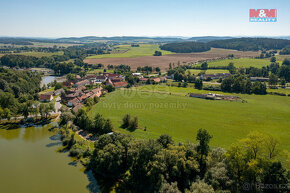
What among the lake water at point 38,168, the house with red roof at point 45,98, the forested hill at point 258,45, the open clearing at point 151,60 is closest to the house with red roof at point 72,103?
the house with red roof at point 45,98

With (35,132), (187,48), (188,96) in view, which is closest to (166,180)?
(35,132)

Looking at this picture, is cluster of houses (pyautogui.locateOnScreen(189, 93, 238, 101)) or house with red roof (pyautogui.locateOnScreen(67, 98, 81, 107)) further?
cluster of houses (pyautogui.locateOnScreen(189, 93, 238, 101))

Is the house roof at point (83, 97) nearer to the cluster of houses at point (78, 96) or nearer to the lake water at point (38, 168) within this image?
the cluster of houses at point (78, 96)

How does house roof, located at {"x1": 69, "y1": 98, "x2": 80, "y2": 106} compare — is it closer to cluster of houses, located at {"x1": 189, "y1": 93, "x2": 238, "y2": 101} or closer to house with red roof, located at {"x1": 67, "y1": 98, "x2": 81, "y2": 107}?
house with red roof, located at {"x1": 67, "y1": 98, "x2": 81, "y2": 107}

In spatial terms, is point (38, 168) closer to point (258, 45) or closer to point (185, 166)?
point (185, 166)

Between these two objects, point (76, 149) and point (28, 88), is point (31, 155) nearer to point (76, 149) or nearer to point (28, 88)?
point (76, 149)

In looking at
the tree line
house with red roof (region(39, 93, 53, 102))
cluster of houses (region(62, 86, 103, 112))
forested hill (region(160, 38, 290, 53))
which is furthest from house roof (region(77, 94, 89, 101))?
forested hill (region(160, 38, 290, 53))

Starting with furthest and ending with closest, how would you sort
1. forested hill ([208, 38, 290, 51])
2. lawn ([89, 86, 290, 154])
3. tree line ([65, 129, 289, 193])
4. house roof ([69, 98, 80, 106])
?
forested hill ([208, 38, 290, 51]), house roof ([69, 98, 80, 106]), lawn ([89, 86, 290, 154]), tree line ([65, 129, 289, 193])
